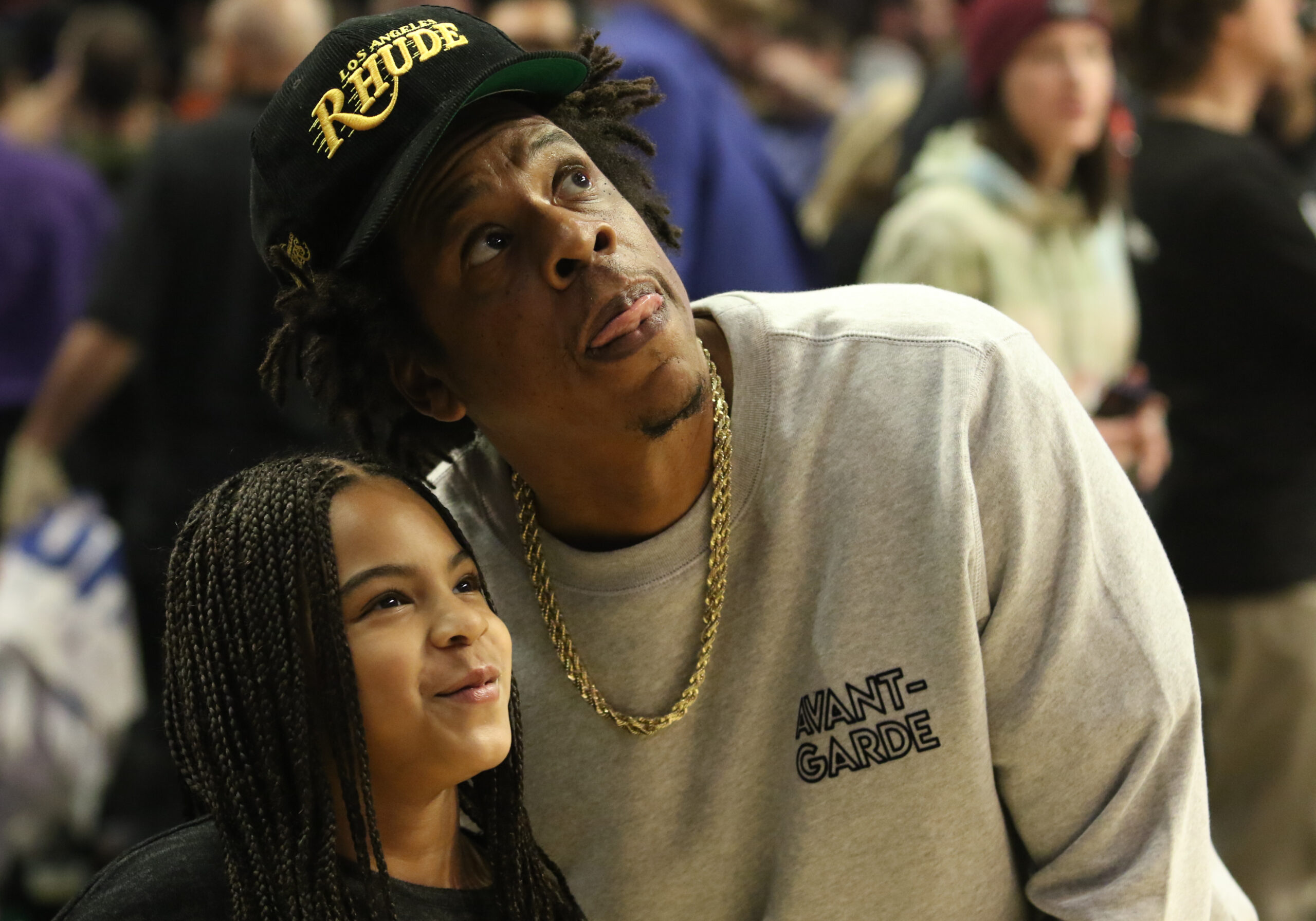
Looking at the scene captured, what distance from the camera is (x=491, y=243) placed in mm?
1783

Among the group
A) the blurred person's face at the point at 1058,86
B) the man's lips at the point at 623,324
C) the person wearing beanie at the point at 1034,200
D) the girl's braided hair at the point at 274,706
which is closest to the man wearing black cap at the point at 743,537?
the man's lips at the point at 623,324

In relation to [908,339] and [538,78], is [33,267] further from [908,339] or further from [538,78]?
[908,339]

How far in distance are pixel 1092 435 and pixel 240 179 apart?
252 cm

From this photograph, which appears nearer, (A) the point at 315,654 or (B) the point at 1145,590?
(A) the point at 315,654

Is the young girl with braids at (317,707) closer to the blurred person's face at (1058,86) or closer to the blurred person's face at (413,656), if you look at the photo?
the blurred person's face at (413,656)

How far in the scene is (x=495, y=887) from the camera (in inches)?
69.6

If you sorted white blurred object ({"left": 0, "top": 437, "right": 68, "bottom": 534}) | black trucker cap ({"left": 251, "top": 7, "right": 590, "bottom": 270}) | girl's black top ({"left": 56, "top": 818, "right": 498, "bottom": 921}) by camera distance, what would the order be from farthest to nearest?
white blurred object ({"left": 0, "top": 437, "right": 68, "bottom": 534}) → black trucker cap ({"left": 251, "top": 7, "right": 590, "bottom": 270}) → girl's black top ({"left": 56, "top": 818, "right": 498, "bottom": 921})

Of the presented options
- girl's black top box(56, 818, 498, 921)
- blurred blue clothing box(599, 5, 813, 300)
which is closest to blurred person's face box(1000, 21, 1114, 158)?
blurred blue clothing box(599, 5, 813, 300)

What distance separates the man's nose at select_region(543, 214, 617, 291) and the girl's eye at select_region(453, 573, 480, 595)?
0.33 meters

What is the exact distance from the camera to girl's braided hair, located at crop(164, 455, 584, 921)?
5.24 ft

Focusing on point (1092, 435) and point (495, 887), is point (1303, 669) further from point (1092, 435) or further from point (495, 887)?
point (495, 887)

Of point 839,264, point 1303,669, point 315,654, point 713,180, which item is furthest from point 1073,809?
point 839,264

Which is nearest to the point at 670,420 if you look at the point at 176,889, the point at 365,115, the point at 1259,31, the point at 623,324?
the point at 623,324

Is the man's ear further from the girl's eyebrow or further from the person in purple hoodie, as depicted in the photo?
the person in purple hoodie
